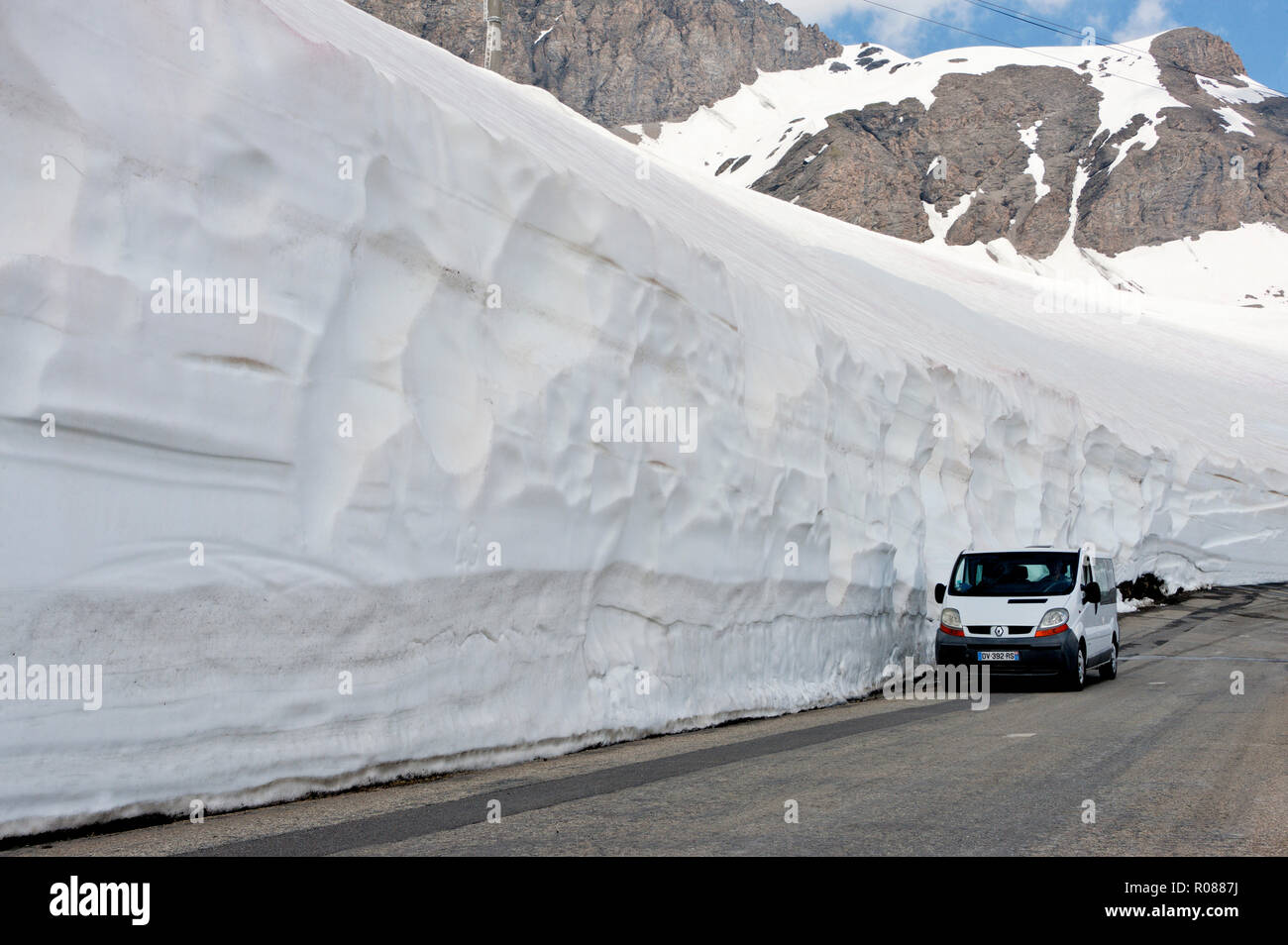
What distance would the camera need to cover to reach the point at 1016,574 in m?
14.8

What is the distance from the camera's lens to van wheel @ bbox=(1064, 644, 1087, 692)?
13.4 metres

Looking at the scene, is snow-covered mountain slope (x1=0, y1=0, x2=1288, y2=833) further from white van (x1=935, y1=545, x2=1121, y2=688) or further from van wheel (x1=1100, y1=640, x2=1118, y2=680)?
van wheel (x1=1100, y1=640, x2=1118, y2=680)

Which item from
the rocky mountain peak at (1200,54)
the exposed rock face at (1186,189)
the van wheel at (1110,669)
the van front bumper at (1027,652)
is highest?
the rocky mountain peak at (1200,54)

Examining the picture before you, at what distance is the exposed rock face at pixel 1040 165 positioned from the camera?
432 ft

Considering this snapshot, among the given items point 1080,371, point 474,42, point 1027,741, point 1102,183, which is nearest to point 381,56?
point 1027,741

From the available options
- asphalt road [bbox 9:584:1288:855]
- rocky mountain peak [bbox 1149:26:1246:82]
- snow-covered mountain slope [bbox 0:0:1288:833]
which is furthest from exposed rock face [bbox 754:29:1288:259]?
asphalt road [bbox 9:584:1288:855]

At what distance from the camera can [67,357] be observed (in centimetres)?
A: 591

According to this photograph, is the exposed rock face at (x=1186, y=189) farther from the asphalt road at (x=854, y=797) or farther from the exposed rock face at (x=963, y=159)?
the asphalt road at (x=854, y=797)

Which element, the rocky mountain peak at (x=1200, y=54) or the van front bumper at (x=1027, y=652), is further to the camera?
the rocky mountain peak at (x=1200, y=54)

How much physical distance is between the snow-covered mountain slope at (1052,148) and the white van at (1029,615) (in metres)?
112

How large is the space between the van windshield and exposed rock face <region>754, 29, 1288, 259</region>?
119639 millimetres

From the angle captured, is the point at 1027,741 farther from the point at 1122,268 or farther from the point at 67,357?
the point at 1122,268

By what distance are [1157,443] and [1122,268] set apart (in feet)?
345


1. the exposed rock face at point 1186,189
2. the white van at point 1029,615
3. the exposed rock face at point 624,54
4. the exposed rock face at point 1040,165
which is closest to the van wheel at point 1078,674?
the white van at point 1029,615
